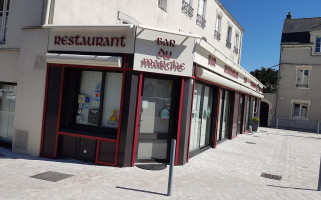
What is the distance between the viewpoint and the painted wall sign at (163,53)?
6.89 meters

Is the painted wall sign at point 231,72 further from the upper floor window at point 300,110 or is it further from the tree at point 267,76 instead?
the tree at point 267,76

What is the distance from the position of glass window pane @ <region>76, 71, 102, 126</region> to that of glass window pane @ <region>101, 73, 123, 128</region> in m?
0.22

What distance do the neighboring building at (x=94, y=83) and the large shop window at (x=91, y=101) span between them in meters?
0.03

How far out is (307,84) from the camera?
25.5m

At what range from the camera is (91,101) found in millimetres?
7594

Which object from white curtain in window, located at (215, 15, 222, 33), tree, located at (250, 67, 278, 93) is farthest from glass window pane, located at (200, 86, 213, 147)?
tree, located at (250, 67, 278, 93)

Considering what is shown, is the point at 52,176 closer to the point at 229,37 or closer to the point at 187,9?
the point at 187,9

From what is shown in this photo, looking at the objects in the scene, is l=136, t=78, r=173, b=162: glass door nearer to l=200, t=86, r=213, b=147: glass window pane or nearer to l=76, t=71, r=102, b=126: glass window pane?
l=76, t=71, r=102, b=126: glass window pane

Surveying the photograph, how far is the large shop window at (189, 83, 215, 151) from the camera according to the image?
8918 millimetres

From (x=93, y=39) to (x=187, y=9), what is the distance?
23.7 feet

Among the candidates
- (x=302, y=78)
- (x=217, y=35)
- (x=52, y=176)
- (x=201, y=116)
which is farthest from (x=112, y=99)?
(x=302, y=78)

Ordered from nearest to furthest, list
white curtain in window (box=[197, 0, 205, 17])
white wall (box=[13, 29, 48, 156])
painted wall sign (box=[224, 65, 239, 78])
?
white wall (box=[13, 29, 48, 156]) < painted wall sign (box=[224, 65, 239, 78]) < white curtain in window (box=[197, 0, 205, 17])

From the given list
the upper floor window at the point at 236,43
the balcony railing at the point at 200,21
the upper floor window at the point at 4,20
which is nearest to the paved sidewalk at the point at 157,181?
the upper floor window at the point at 4,20

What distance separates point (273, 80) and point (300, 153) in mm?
29881
